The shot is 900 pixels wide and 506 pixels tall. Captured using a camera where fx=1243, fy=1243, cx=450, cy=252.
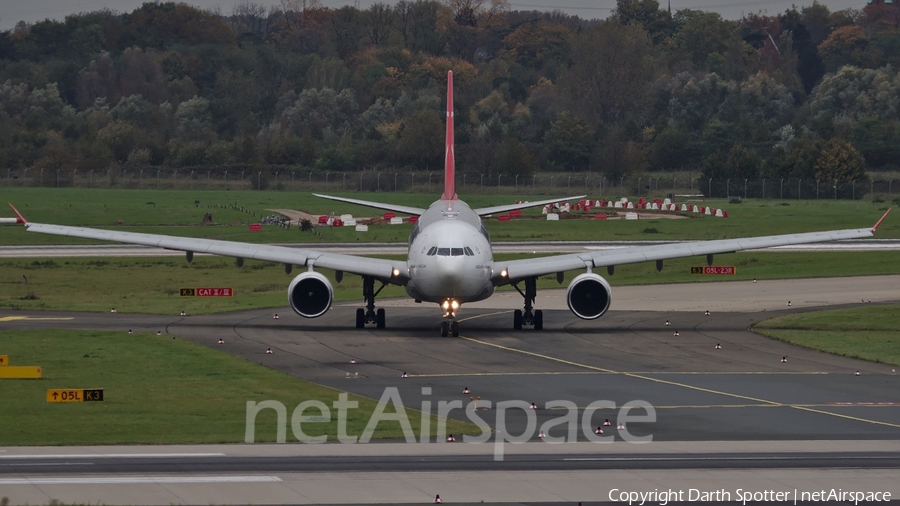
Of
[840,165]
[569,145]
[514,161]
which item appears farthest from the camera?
[569,145]

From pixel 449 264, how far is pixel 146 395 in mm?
11847

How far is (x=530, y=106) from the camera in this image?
648 ft

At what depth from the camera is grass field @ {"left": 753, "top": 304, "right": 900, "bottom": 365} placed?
1527 inches

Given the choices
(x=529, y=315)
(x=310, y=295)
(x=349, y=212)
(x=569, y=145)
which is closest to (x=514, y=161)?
(x=569, y=145)

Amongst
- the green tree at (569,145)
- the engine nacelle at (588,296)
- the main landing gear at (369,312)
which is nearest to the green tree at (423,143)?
the green tree at (569,145)

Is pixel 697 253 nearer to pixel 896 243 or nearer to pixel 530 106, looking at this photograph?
pixel 896 243

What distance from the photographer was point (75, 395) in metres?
29.3

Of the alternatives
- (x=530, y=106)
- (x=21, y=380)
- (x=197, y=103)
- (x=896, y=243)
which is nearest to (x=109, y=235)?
(x=21, y=380)

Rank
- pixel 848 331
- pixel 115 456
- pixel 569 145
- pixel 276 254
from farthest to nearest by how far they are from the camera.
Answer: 1. pixel 569 145
2. pixel 276 254
3. pixel 848 331
4. pixel 115 456

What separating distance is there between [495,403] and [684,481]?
345 inches

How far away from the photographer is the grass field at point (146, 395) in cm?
2569

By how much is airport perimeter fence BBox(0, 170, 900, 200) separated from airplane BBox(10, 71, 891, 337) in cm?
7860

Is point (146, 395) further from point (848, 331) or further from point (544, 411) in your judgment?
point (848, 331)

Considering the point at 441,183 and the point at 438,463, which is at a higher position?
the point at 441,183
